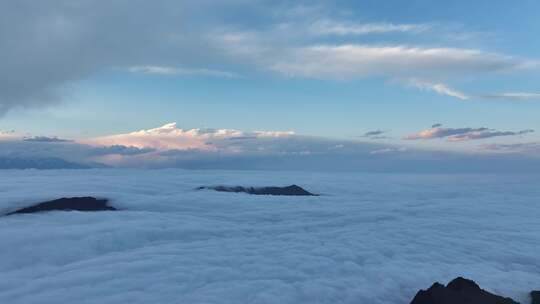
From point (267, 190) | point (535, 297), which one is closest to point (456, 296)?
point (535, 297)

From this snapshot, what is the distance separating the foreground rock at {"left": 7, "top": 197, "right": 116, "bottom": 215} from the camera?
3891 centimetres

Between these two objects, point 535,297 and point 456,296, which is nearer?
point 456,296

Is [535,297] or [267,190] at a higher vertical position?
[267,190]

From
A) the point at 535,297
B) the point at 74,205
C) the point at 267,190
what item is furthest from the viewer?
the point at 267,190

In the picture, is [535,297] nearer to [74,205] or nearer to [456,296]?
[456,296]

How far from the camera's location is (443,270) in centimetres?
2291

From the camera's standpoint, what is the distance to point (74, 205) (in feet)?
135

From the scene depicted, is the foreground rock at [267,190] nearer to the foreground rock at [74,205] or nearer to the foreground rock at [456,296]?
the foreground rock at [74,205]

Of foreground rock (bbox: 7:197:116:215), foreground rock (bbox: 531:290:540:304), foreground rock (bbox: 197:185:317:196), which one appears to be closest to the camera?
foreground rock (bbox: 531:290:540:304)

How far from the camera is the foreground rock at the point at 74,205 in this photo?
38.9 m

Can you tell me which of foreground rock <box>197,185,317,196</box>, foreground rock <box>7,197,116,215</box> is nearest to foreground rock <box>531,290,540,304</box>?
foreground rock <box>7,197,116,215</box>

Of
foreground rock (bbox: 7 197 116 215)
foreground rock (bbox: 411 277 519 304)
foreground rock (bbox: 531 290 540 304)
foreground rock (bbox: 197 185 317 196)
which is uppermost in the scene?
foreground rock (bbox: 7 197 116 215)

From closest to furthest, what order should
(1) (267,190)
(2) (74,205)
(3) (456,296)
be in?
(3) (456,296) → (2) (74,205) → (1) (267,190)

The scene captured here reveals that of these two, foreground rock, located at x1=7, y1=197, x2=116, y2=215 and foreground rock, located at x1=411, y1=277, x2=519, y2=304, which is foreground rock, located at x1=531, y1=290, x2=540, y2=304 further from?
foreground rock, located at x1=7, y1=197, x2=116, y2=215
